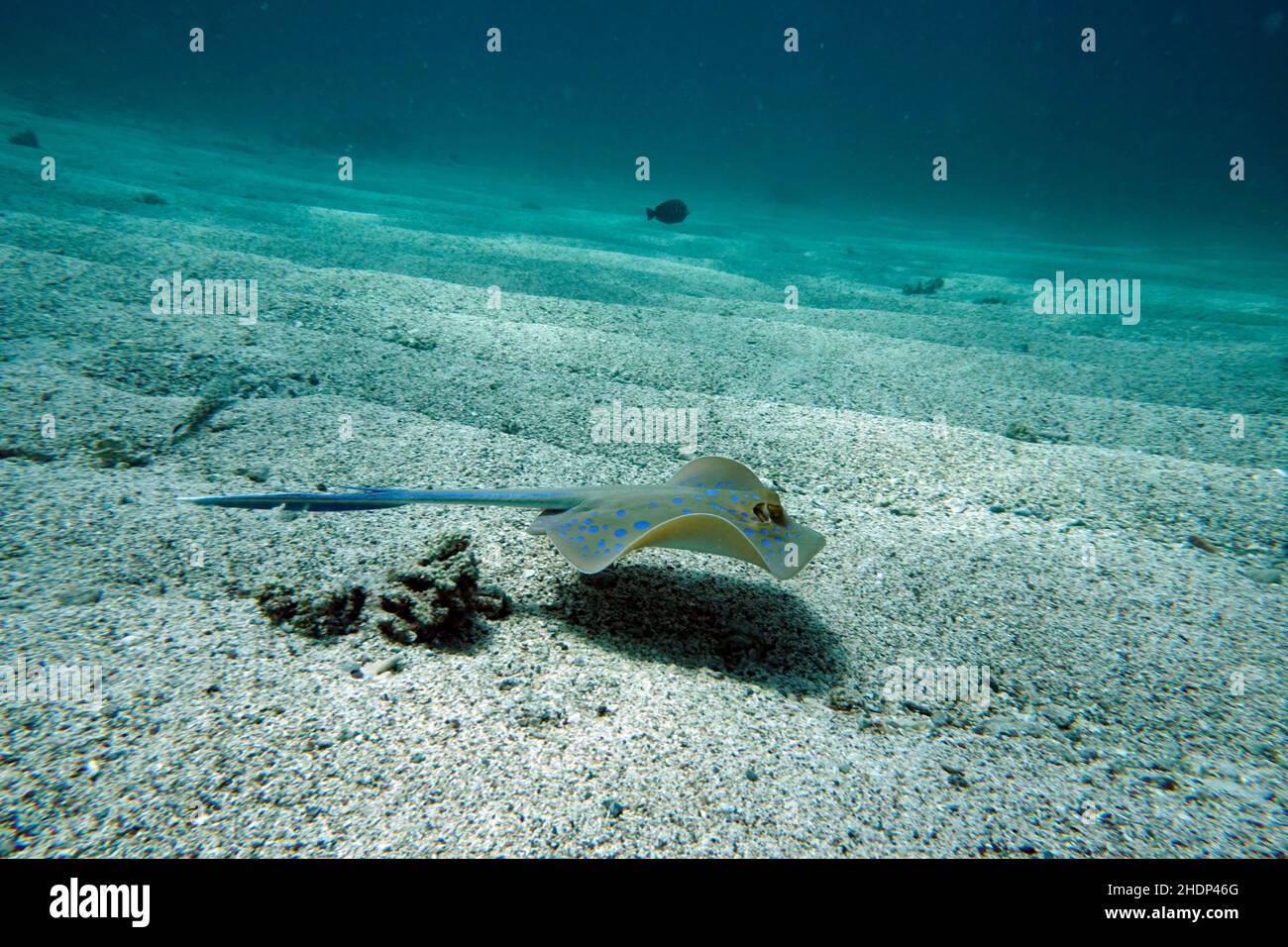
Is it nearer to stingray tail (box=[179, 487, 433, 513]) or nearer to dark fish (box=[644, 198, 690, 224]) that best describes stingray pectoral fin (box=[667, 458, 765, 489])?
stingray tail (box=[179, 487, 433, 513])

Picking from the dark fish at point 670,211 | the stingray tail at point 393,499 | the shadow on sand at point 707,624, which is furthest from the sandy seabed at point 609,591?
the dark fish at point 670,211

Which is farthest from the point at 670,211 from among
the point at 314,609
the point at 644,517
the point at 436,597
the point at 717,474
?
the point at 314,609

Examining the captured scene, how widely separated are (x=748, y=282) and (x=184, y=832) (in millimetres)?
12198

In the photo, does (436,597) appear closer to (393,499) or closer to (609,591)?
(393,499)

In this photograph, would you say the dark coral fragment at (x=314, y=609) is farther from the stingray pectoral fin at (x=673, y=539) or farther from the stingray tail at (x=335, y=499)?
the stingray pectoral fin at (x=673, y=539)

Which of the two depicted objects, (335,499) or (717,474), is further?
(717,474)

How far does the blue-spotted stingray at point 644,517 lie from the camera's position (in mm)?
2473

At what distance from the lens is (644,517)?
2.64m

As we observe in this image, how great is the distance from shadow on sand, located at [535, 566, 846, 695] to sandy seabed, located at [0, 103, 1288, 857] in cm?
2

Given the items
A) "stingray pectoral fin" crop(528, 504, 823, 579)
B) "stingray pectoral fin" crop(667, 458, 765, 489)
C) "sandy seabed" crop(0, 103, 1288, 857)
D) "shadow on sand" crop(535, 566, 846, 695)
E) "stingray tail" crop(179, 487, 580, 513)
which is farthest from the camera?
"stingray pectoral fin" crop(667, 458, 765, 489)

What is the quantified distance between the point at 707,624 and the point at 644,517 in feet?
2.38

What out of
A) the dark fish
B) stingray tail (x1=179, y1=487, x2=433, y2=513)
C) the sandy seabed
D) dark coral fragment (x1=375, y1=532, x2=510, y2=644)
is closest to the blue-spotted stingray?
stingray tail (x1=179, y1=487, x2=433, y2=513)

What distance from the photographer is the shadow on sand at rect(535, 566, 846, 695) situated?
2.66 meters
